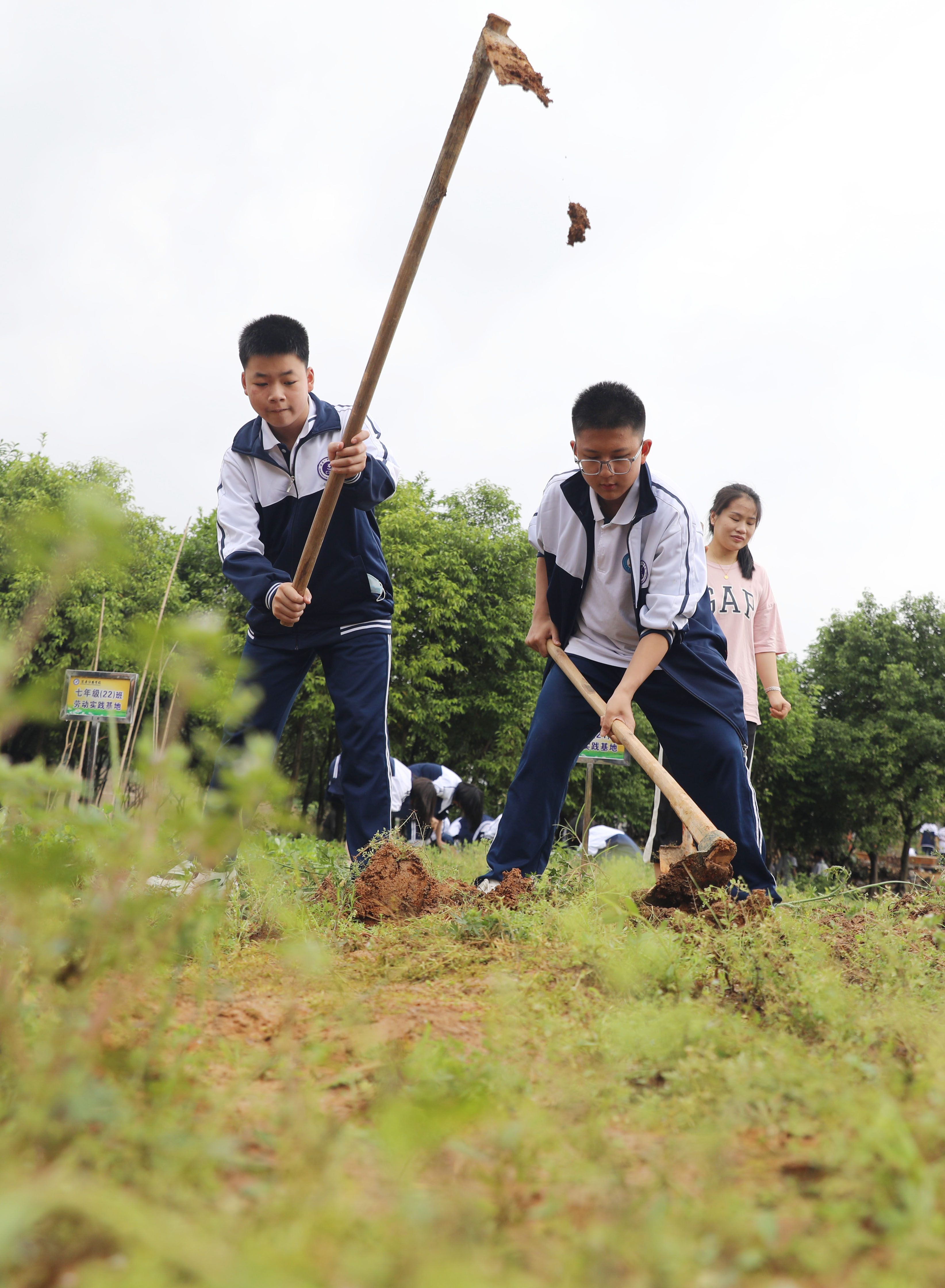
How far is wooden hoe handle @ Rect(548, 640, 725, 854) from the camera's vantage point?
309 centimetres

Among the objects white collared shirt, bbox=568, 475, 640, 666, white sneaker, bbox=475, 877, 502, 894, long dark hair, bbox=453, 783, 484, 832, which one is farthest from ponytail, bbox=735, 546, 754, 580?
long dark hair, bbox=453, 783, 484, 832

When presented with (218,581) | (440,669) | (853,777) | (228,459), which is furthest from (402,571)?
(228,459)

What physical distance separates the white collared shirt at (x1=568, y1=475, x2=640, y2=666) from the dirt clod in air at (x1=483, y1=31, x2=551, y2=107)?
1600 mm

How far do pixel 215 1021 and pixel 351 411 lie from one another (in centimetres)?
233

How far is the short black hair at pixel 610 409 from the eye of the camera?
3727 millimetres

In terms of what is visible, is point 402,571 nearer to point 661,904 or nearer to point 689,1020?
point 661,904

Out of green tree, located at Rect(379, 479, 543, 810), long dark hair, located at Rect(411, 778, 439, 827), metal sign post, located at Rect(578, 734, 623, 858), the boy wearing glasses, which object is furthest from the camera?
green tree, located at Rect(379, 479, 543, 810)

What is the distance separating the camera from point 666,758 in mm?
3941

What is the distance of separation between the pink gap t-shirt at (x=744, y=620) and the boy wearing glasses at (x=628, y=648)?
54.9 inches

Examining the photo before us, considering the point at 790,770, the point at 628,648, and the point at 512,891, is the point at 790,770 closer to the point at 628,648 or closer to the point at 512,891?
the point at 628,648

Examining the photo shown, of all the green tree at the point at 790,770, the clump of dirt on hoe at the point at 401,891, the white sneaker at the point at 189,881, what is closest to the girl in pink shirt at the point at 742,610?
the clump of dirt on hoe at the point at 401,891

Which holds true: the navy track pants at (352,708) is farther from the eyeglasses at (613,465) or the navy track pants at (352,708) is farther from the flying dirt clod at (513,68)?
the flying dirt clod at (513,68)

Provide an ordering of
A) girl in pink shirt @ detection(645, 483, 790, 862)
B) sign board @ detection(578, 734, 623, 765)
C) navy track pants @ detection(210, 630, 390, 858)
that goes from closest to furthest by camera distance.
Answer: navy track pants @ detection(210, 630, 390, 858) < girl in pink shirt @ detection(645, 483, 790, 862) < sign board @ detection(578, 734, 623, 765)

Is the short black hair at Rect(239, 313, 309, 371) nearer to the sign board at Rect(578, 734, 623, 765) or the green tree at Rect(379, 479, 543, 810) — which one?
the sign board at Rect(578, 734, 623, 765)
